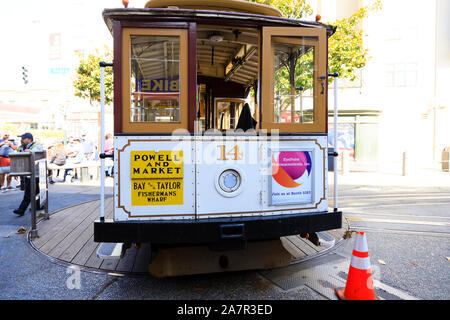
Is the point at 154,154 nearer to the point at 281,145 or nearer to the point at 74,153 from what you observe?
the point at 281,145

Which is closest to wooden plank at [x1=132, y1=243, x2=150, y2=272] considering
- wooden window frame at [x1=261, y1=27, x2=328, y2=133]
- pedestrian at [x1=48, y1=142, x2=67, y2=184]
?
wooden window frame at [x1=261, y1=27, x2=328, y2=133]

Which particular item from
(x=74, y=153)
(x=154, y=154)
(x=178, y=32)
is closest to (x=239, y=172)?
(x=154, y=154)

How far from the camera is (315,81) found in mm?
3709

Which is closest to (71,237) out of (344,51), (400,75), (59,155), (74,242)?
(74,242)

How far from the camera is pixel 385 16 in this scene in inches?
741

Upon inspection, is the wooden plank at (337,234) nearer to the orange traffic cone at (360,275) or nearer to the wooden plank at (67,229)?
the orange traffic cone at (360,275)

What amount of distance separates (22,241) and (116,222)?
2.78 meters

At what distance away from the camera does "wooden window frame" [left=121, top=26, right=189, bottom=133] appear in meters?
3.26

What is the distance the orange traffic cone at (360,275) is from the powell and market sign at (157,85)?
2.31m

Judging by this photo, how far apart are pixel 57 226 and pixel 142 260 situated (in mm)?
2252

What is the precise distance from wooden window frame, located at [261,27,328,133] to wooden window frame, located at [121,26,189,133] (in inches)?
32.2

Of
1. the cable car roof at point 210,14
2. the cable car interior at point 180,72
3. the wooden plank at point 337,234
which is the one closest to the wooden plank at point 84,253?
the cable car interior at point 180,72

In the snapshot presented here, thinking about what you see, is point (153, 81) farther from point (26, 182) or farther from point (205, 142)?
point (26, 182)

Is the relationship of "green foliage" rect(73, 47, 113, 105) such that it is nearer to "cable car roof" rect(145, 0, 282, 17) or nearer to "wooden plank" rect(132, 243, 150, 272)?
"wooden plank" rect(132, 243, 150, 272)
